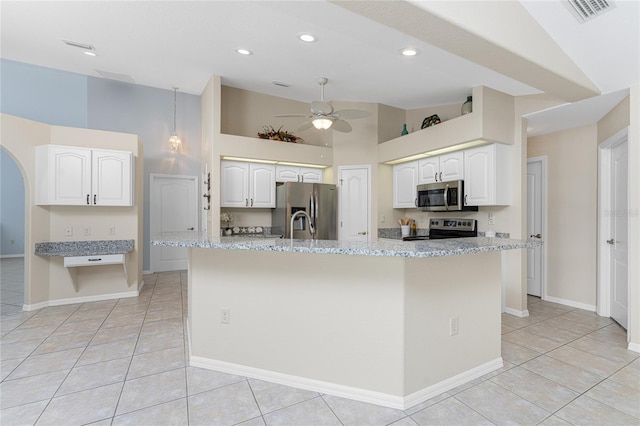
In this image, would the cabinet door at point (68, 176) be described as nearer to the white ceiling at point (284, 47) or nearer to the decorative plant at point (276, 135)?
the white ceiling at point (284, 47)

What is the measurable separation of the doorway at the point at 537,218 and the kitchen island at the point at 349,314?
9.10 feet

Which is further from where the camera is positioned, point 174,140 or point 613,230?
point 174,140

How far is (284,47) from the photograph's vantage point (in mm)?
3500

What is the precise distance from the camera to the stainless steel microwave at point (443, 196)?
4.08 meters

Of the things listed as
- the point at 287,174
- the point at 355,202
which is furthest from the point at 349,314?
the point at 287,174

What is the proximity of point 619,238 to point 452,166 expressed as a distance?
1943 mm

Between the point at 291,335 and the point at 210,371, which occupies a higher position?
the point at 291,335

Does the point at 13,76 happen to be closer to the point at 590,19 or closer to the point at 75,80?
the point at 75,80

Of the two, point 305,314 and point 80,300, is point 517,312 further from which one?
point 80,300

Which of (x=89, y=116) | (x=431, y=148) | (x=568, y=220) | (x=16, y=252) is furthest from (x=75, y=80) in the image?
(x=568, y=220)

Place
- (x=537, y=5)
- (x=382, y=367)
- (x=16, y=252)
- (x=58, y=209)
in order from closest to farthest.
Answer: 1. (x=382, y=367)
2. (x=537, y=5)
3. (x=58, y=209)
4. (x=16, y=252)

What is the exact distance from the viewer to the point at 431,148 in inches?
169

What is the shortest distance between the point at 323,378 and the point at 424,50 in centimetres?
285

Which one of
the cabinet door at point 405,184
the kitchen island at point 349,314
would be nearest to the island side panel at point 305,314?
the kitchen island at point 349,314
